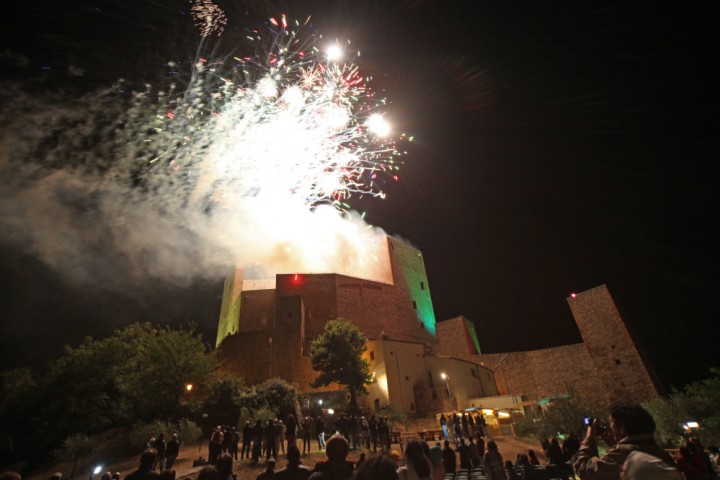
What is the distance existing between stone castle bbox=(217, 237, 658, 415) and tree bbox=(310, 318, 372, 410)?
1.69 metres

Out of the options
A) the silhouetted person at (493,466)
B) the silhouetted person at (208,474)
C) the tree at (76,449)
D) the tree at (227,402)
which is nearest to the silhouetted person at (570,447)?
the silhouetted person at (493,466)

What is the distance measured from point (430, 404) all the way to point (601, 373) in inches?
416

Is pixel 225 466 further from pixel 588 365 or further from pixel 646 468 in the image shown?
pixel 588 365

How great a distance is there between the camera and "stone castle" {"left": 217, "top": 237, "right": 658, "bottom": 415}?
69.3 feet

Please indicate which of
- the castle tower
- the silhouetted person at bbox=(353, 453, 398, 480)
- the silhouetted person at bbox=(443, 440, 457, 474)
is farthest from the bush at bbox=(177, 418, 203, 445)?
the castle tower

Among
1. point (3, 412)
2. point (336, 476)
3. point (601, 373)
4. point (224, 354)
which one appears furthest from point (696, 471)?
point (3, 412)

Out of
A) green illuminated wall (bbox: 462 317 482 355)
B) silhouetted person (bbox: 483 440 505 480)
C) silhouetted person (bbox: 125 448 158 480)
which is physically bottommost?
silhouetted person (bbox: 483 440 505 480)

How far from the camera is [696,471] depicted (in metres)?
6.25

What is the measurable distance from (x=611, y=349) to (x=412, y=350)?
12086mm

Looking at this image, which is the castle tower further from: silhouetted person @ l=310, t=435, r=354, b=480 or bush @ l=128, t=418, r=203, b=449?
silhouetted person @ l=310, t=435, r=354, b=480

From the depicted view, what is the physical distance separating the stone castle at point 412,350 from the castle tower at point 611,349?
2.2 inches

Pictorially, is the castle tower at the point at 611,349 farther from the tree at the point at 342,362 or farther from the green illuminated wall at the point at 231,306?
the green illuminated wall at the point at 231,306

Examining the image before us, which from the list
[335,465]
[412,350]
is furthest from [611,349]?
[335,465]

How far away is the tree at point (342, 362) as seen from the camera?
66.8ft
